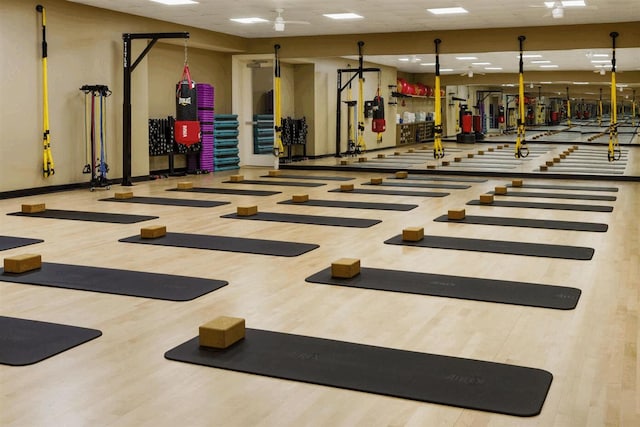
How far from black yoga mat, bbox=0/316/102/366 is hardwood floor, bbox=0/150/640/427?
71 mm

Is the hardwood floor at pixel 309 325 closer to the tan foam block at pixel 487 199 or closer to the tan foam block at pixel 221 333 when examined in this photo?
the tan foam block at pixel 221 333

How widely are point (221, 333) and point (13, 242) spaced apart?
10.2 ft

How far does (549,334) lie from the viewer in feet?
10.8

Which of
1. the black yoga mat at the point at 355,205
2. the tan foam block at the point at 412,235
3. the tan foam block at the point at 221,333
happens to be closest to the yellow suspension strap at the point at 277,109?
the black yoga mat at the point at 355,205

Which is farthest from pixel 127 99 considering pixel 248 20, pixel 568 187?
pixel 568 187

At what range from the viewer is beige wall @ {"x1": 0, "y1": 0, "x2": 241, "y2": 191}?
8.16 metres

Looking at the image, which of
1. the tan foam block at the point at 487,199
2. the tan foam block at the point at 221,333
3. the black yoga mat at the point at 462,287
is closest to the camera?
the tan foam block at the point at 221,333

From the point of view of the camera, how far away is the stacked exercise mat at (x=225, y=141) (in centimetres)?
1200

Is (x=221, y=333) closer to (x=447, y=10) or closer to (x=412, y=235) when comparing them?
(x=412, y=235)

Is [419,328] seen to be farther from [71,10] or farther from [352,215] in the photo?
[71,10]

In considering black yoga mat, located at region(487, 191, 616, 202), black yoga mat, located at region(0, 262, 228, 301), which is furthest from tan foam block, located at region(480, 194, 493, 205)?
black yoga mat, located at region(0, 262, 228, 301)

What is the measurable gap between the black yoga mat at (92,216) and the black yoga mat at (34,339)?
3.18 meters

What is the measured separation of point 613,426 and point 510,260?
2710mm

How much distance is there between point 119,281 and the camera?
Result: 4.25 metres
